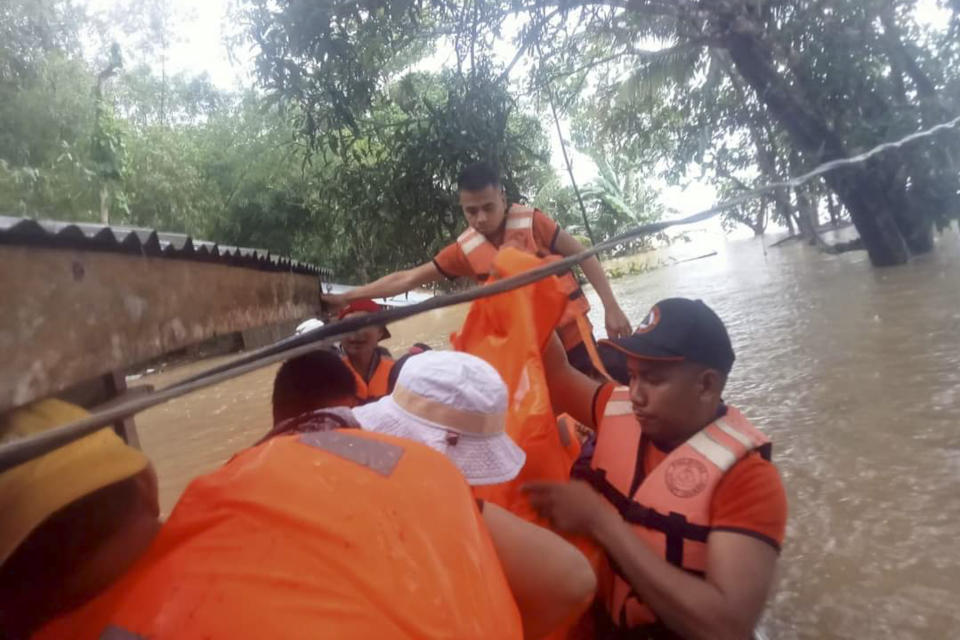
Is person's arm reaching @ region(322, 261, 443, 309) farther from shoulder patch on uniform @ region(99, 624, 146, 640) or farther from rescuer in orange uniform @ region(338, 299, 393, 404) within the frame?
shoulder patch on uniform @ region(99, 624, 146, 640)

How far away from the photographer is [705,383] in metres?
1.96

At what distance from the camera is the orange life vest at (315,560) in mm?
890

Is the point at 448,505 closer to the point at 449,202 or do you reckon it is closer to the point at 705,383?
the point at 705,383

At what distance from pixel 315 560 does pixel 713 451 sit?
3.82ft

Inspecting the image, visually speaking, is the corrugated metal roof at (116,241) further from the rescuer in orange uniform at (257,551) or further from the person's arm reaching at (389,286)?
the rescuer in orange uniform at (257,551)

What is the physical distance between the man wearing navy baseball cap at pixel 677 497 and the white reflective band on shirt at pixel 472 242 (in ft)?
4.61

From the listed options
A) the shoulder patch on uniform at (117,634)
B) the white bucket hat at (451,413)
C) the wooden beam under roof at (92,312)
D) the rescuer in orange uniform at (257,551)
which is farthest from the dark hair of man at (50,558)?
the white bucket hat at (451,413)

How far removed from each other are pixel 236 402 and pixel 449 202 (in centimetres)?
440

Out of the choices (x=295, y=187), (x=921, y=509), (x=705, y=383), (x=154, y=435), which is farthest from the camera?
(x=295, y=187)

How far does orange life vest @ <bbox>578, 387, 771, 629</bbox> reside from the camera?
1806 millimetres

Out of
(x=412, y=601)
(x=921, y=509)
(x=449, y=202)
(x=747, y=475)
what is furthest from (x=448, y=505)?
(x=449, y=202)

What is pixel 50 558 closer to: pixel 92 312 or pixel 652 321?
pixel 92 312

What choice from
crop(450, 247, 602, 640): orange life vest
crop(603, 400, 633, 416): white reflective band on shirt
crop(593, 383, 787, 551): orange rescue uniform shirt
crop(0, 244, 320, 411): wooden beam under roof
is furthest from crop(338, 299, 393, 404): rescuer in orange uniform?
crop(593, 383, 787, 551): orange rescue uniform shirt

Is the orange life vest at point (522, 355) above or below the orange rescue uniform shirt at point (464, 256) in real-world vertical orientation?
below
